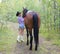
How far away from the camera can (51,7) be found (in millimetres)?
14281

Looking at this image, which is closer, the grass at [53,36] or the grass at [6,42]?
the grass at [6,42]

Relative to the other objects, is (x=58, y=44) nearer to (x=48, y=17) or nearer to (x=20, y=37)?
(x=20, y=37)

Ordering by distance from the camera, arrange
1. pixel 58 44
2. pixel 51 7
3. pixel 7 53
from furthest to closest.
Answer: pixel 51 7, pixel 58 44, pixel 7 53

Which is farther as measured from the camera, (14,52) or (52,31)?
(52,31)

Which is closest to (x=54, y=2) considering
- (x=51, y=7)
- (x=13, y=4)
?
(x=51, y=7)

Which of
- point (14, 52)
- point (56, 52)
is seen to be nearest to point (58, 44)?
point (56, 52)

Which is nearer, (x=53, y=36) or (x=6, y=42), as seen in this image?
(x=6, y=42)

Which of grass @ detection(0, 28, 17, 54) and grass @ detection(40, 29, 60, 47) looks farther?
grass @ detection(40, 29, 60, 47)

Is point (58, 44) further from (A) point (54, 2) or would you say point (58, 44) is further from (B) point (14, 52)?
(A) point (54, 2)

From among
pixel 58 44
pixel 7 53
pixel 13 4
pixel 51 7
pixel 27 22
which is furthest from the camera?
pixel 13 4

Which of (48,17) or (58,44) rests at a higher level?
(48,17)

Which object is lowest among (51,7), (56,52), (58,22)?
(56,52)

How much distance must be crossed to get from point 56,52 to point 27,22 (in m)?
1.74

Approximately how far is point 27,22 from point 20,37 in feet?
7.09
